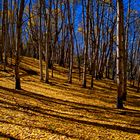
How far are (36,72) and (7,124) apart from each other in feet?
49.5

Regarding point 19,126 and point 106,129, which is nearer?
point 19,126


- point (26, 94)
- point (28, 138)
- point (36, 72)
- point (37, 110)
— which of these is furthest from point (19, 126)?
point (36, 72)

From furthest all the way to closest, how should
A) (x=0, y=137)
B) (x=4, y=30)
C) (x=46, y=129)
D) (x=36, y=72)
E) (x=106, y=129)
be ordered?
(x=36, y=72), (x=4, y=30), (x=106, y=129), (x=46, y=129), (x=0, y=137)

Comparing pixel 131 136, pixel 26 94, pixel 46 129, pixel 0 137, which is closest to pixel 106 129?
pixel 131 136

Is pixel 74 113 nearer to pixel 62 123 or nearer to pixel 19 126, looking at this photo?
pixel 62 123

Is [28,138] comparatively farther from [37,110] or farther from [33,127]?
[37,110]

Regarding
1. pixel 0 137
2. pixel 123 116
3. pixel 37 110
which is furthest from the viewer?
pixel 123 116

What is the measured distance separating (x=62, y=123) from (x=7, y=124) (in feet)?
5.01

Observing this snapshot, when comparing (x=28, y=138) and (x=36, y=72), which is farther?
(x=36, y=72)

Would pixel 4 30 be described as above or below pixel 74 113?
above

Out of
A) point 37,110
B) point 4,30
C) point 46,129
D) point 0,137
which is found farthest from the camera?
point 4,30

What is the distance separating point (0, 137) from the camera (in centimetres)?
682

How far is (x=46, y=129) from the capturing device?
7.68 m

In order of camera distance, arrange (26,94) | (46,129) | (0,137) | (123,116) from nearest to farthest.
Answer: (0,137) → (46,129) → (123,116) → (26,94)
